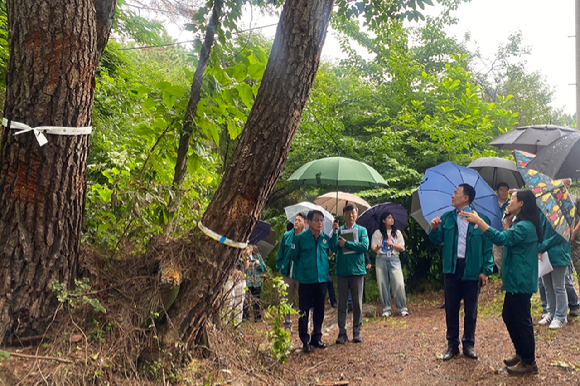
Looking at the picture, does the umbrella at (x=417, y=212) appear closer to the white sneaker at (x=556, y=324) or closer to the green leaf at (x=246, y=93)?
the white sneaker at (x=556, y=324)

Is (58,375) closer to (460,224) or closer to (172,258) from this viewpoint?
(172,258)

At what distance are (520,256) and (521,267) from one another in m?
0.11

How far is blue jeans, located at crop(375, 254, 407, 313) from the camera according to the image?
9422 mm

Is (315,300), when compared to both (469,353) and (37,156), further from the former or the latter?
(37,156)

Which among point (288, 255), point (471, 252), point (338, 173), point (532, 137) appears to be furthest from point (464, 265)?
point (532, 137)

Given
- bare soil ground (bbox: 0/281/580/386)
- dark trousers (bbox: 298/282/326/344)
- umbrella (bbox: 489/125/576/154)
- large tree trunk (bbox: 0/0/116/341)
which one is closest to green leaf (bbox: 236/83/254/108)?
large tree trunk (bbox: 0/0/116/341)

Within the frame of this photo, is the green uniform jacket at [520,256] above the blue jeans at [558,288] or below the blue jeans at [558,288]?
above

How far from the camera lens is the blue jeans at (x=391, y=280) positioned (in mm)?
9422

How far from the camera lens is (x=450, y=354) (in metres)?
5.61

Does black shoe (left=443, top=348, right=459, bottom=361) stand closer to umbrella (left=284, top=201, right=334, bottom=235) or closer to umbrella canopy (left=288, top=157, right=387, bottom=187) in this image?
umbrella (left=284, top=201, right=334, bottom=235)

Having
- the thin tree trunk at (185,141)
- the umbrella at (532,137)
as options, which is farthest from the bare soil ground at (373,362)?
the umbrella at (532,137)

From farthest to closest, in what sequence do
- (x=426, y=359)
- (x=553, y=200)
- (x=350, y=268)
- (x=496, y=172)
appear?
(x=496, y=172)
(x=350, y=268)
(x=426, y=359)
(x=553, y=200)

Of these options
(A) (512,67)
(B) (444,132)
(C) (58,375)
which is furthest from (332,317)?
(A) (512,67)

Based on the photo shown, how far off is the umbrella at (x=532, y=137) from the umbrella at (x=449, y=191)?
7.04ft
